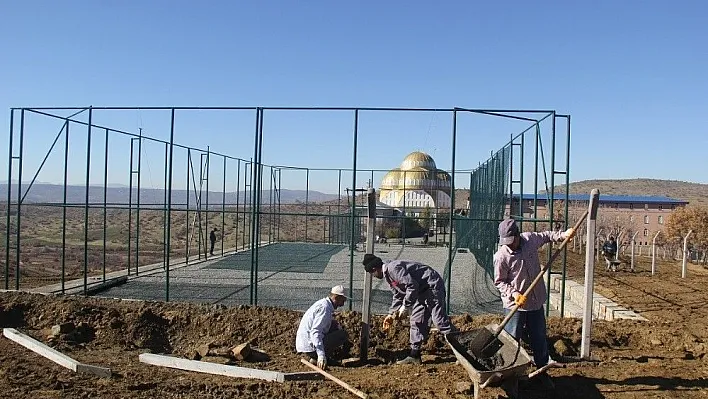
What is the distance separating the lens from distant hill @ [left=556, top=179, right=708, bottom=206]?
344 ft

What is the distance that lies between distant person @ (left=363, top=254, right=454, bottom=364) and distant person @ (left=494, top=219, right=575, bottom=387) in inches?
35.3

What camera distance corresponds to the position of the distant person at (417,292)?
668 cm

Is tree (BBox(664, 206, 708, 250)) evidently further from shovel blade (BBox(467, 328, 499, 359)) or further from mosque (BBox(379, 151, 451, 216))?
shovel blade (BBox(467, 328, 499, 359))

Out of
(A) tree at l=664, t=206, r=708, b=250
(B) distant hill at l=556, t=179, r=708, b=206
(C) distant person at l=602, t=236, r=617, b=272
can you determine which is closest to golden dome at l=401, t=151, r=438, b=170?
(A) tree at l=664, t=206, r=708, b=250

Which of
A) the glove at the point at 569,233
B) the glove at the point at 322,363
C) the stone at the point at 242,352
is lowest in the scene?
the stone at the point at 242,352

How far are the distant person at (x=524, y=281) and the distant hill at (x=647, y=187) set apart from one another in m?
102

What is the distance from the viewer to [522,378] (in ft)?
17.8

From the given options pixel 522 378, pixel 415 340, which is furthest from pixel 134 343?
pixel 522 378

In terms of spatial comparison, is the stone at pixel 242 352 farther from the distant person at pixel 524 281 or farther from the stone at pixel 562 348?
the stone at pixel 562 348

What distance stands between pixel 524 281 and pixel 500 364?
0.83 metres

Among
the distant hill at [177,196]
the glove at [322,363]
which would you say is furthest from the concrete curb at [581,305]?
the distant hill at [177,196]

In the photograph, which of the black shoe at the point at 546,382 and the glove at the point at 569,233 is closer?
the glove at the point at 569,233

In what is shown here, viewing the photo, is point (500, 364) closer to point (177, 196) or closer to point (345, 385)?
point (345, 385)

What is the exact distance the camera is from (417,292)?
22.1 feet
